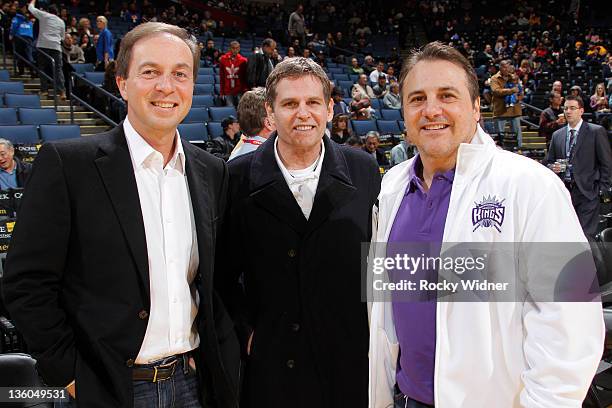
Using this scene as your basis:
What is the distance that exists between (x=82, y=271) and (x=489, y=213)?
3.52 ft

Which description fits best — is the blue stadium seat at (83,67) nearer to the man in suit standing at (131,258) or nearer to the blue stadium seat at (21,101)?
the blue stadium seat at (21,101)

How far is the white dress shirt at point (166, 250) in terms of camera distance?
1.63 m

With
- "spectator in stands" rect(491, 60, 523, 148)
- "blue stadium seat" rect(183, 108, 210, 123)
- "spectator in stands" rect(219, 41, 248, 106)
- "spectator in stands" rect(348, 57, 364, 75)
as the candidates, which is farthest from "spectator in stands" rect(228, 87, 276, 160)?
"spectator in stands" rect(348, 57, 364, 75)

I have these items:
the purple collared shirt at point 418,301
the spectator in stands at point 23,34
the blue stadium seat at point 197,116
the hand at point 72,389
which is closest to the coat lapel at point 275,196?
the purple collared shirt at point 418,301

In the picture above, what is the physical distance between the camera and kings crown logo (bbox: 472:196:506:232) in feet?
4.68

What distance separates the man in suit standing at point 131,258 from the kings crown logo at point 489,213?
772mm

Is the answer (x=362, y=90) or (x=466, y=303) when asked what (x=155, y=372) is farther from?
(x=362, y=90)

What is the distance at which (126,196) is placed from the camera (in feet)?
5.28

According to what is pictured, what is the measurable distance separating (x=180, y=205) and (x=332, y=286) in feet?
2.03

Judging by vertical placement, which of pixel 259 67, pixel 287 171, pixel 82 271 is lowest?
pixel 82 271

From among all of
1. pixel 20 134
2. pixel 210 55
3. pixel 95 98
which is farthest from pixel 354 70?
pixel 20 134

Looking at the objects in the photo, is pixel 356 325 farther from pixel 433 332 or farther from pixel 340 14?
pixel 340 14

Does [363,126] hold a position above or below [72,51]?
below

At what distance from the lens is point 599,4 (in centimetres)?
2281
